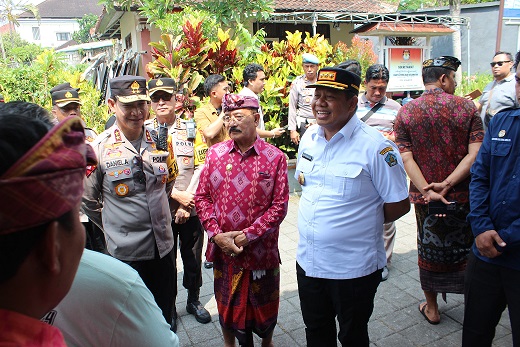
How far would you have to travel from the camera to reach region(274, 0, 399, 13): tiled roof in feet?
42.3

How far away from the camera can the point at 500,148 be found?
235 cm

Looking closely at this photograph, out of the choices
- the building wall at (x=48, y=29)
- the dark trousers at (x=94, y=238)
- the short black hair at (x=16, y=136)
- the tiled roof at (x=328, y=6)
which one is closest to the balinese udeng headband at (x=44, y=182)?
the short black hair at (x=16, y=136)

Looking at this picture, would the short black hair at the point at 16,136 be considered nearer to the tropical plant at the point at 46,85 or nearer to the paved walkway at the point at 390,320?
the paved walkway at the point at 390,320

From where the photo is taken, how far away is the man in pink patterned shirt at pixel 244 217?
111 inches

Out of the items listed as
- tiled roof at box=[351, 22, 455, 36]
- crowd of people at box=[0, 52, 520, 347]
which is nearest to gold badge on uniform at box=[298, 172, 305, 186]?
crowd of people at box=[0, 52, 520, 347]

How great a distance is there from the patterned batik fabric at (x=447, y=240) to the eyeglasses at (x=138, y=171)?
2.23 meters

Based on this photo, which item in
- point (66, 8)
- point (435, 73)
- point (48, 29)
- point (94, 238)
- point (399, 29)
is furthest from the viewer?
point (66, 8)

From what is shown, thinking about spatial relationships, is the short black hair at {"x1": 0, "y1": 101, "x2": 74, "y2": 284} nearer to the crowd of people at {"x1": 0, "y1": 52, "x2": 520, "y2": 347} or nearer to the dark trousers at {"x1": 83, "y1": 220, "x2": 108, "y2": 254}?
the crowd of people at {"x1": 0, "y1": 52, "x2": 520, "y2": 347}

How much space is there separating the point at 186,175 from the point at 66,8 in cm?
7214

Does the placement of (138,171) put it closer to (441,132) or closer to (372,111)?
(441,132)

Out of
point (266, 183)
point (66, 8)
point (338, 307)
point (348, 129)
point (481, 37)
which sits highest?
point (66, 8)

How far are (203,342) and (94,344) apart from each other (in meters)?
2.48

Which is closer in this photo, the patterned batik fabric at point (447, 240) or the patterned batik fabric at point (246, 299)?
the patterned batik fabric at point (246, 299)

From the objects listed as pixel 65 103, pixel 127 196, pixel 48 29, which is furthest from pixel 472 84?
pixel 48 29
